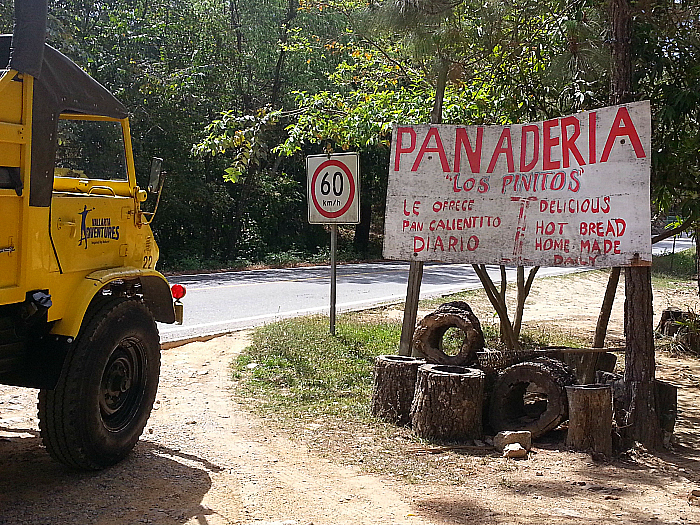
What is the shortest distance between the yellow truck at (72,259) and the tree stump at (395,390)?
190cm

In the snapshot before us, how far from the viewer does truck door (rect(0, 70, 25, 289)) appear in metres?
4.04

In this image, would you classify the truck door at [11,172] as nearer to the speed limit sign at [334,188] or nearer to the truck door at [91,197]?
the truck door at [91,197]

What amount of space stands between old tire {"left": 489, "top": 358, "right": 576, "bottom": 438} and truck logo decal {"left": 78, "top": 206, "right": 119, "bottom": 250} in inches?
127

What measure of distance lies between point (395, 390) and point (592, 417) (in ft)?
5.32

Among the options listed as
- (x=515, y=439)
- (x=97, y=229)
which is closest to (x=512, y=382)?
(x=515, y=439)

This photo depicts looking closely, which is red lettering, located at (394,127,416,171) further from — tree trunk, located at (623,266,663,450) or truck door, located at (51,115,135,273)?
truck door, located at (51,115,135,273)

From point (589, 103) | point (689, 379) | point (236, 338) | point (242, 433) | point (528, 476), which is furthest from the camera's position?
point (236, 338)

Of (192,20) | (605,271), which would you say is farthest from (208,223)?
(605,271)

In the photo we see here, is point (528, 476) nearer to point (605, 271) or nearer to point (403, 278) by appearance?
point (403, 278)

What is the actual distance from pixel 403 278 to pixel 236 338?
1083cm

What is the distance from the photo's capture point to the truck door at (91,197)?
4.65m

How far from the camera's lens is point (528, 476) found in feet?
17.0

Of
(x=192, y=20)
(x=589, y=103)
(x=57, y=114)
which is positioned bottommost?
(x=57, y=114)

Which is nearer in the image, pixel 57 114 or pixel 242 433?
pixel 57 114
